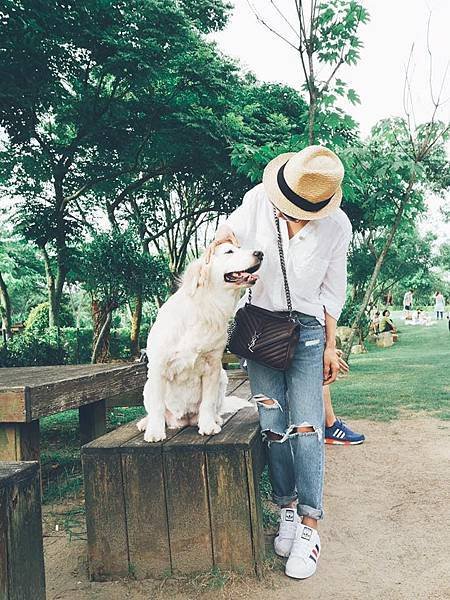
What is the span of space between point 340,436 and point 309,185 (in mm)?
3174

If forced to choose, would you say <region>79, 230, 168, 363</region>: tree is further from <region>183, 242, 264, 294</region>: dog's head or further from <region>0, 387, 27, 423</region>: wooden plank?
<region>183, 242, 264, 294</region>: dog's head

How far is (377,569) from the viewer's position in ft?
9.53

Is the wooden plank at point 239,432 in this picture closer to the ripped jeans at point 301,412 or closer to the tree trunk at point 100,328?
the ripped jeans at point 301,412

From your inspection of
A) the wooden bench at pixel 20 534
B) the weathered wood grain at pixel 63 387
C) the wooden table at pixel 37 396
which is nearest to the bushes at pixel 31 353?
the weathered wood grain at pixel 63 387

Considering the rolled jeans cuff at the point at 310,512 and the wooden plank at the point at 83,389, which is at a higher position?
the wooden plank at the point at 83,389

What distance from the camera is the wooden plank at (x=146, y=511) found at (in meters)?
2.79

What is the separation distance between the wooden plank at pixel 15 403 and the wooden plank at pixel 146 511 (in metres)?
0.65

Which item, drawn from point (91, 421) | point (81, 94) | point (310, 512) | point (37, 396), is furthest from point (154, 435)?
point (81, 94)

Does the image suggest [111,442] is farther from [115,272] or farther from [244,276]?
[115,272]

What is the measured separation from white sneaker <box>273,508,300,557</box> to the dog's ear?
4.08 feet

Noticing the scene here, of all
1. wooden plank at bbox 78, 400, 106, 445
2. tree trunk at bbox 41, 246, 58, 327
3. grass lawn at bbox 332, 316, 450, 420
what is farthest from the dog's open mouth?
tree trunk at bbox 41, 246, 58, 327

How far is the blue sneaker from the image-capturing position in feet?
17.7

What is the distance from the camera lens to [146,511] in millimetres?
2789

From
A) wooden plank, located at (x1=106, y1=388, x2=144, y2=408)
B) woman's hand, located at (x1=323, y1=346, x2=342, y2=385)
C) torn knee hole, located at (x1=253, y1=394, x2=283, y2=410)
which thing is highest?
woman's hand, located at (x1=323, y1=346, x2=342, y2=385)
